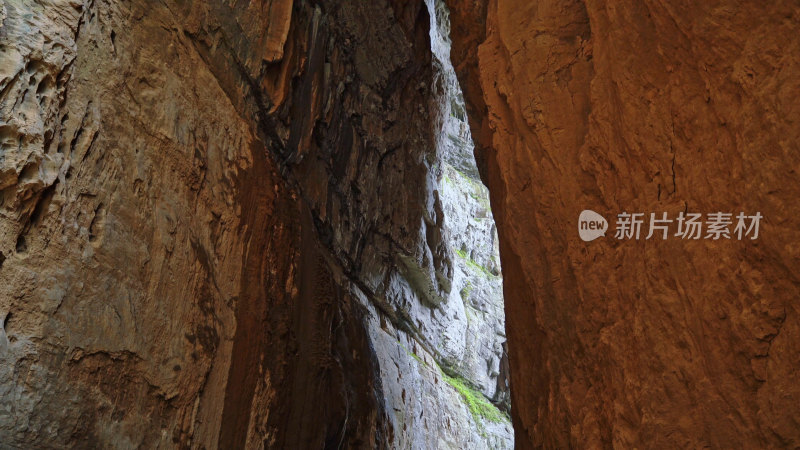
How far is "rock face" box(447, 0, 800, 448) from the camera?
13.2ft

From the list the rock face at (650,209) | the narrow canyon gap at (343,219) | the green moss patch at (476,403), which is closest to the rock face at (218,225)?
the narrow canyon gap at (343,219)

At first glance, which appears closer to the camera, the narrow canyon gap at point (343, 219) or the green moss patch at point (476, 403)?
the narrow canyon gap at point (343, 219)

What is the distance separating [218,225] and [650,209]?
608 centimetres

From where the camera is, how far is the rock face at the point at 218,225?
6.81 meters

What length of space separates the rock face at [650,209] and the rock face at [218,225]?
3872mm

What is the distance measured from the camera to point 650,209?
5273mm

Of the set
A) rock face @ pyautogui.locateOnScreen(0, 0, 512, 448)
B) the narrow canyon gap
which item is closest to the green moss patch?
rock face @ pyautogui.locateOnScreen(0, 0, 512, 448)

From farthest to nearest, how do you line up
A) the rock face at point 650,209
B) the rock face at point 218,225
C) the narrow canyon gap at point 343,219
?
1. the rock face at point 218,225
2. the narrow canyon gap at point 343,219
3. the rock face at point 650,209

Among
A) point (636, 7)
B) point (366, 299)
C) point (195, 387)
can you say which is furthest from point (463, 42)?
point (195, 387)

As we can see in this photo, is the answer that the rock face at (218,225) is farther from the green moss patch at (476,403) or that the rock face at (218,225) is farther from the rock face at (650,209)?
the rock face at (650,209)

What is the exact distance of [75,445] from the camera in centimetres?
662

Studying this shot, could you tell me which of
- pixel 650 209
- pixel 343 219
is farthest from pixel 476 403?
pixel 650 209

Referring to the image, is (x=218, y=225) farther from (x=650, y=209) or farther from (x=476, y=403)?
(x=476, y=403)

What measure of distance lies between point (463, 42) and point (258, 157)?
4.33 metres
